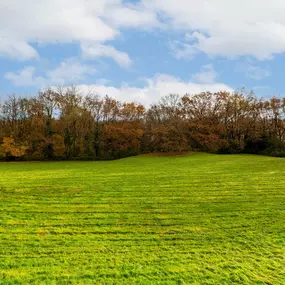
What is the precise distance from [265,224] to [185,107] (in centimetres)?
3208

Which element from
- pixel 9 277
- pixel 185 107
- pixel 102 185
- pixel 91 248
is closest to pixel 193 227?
pixel 91 248

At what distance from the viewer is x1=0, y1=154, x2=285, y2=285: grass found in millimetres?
5512

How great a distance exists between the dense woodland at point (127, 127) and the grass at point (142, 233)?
23.5 metres

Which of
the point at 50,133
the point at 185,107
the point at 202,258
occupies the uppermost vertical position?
the point at 185,107

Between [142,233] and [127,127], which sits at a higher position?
[127,127]

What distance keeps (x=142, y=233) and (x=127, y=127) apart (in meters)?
30.2

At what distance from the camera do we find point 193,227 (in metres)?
8.24

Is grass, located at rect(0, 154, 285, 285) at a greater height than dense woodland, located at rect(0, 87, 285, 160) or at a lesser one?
lesser

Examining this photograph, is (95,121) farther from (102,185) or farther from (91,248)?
(91,248)

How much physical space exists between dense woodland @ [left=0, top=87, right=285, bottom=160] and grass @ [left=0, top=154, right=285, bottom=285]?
23504 mm

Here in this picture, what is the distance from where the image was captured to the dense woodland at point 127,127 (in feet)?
120

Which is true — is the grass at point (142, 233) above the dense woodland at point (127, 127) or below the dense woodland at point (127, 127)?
below

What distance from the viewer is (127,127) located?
123 feet

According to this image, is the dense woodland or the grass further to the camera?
the dense woodland
